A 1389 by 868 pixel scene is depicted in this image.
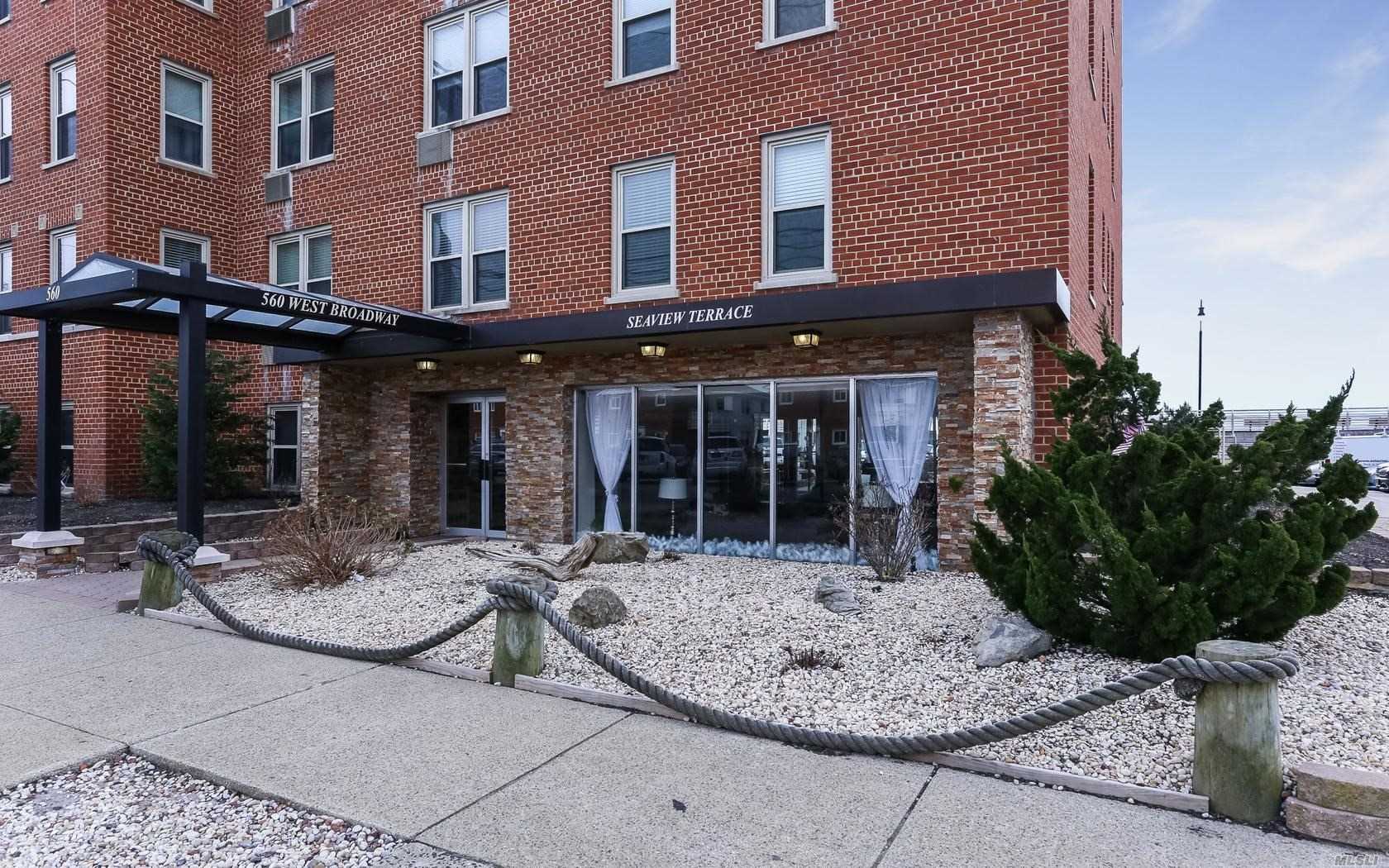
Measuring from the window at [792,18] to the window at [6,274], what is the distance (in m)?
15.6

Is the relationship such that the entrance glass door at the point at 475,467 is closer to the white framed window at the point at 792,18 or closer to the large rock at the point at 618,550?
the large rock at the point at 618,550

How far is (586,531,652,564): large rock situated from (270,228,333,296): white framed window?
7129 millimetres

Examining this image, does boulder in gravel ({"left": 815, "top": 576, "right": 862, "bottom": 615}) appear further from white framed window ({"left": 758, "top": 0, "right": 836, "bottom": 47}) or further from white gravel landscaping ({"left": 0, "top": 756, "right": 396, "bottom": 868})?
white framed window ({"left": 758, "top": 0, "right": 836, "bottom": 47})

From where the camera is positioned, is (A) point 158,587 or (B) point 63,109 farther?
(B) point 63,109

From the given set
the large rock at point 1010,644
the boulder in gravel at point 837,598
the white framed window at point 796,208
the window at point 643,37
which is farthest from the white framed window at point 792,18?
the large rock at point 1010,644

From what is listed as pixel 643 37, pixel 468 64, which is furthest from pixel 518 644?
pixel 468 64

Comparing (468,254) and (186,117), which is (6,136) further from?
(468,254)

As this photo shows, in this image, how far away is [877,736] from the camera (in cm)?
415

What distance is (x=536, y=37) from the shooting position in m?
11.8

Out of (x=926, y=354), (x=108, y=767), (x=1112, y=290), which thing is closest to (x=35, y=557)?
(x=108, y=767)

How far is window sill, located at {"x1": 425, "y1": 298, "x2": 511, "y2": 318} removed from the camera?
1185 centimetres

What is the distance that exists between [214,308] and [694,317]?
590 cm

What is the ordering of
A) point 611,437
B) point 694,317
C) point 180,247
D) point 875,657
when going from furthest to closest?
point 180,247 → point 611,437 → point 694,317 → point 875,657

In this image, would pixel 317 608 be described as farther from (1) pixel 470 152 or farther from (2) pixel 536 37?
(2) pixel 536 37
